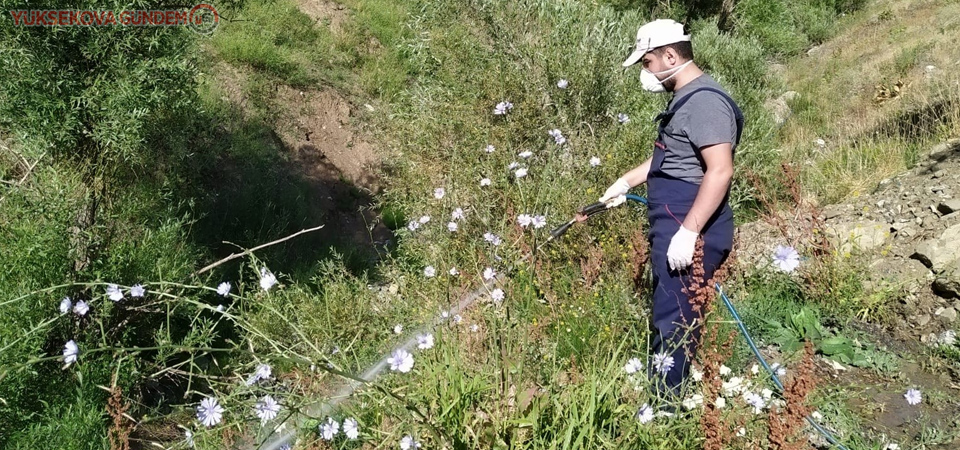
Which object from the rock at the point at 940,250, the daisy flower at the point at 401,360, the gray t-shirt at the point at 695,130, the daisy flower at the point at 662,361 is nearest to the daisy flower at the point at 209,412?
the daisy flower at the point at 401,360

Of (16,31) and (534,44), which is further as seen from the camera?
(534,44)

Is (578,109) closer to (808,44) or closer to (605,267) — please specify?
(605,267)

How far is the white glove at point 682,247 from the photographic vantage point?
Answer: 2705 mm

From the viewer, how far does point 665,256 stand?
2.94m

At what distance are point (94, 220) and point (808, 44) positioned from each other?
15304 millimetres

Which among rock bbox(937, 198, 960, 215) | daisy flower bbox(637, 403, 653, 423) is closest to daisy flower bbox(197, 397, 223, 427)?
daisy flower bbox(637, 403, 653, 423)

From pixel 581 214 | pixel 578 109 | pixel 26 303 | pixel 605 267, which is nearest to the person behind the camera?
pixel 26 303

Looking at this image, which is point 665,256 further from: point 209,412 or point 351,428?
point 209,412

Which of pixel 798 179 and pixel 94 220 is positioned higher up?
pixel 94 220

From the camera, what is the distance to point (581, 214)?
11.5ft

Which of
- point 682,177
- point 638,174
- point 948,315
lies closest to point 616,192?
point 638,174

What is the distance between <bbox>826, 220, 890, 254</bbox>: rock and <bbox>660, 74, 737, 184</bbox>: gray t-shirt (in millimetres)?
2613

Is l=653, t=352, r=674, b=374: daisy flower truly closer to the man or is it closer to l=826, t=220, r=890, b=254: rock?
the man

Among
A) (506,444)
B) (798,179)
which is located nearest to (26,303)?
(506,444)
